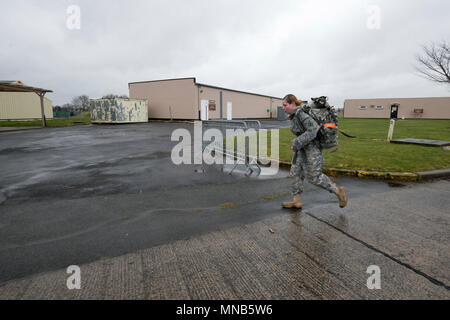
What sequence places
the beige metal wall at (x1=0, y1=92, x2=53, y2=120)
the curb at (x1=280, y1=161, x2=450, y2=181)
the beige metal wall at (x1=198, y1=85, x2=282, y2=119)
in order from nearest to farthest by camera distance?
the curb at (x1=280, y1=161, x2=450, y2=181)
the beige metal wall at (x1=198, y1=85, x2=282, y2=119)
the beige metal wall at (x1=0, y1=92, x2=53, y2=120)

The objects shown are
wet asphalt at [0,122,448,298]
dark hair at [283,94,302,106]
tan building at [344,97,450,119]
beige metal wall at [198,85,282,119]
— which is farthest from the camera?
tan building at [344,97,450,119]

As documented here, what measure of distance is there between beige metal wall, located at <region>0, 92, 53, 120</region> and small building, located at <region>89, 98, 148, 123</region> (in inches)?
792

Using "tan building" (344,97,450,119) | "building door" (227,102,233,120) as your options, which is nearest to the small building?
"building door" (227,102,233,120)

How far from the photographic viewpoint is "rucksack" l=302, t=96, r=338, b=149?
3.52m

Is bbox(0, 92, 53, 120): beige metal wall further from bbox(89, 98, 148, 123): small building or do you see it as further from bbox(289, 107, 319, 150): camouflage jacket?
bbox(289, 107, 319, 150): camouflage jacket

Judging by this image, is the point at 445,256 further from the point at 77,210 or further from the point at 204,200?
the point at 77,210

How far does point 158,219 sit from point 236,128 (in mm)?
4204

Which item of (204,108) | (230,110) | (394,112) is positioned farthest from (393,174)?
(230,110)

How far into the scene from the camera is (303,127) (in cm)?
365

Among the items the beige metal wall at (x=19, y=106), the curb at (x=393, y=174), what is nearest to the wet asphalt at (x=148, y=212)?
the curb at (x=393, y=174)

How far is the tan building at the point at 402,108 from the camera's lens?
45.1m

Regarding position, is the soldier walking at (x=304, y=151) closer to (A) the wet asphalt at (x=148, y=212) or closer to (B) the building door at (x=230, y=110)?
(A) the wet asphalt at (x=148, y=212)

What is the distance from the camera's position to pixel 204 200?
4.44 meters

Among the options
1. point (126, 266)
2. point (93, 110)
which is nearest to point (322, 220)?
point (126, 266)
